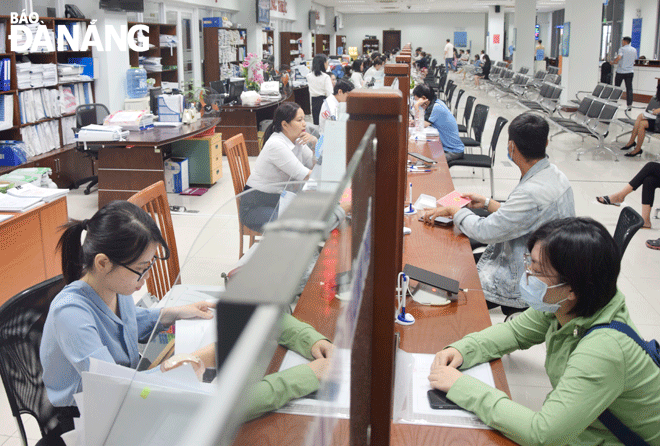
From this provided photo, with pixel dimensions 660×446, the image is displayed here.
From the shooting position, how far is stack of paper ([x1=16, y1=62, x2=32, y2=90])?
5.62 m

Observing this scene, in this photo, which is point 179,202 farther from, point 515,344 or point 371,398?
point 371,398

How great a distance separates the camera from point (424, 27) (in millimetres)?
33281

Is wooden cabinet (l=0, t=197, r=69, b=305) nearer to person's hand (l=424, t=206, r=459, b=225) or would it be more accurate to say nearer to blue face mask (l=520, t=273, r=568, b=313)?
person's hand (l=424, t=206, r=459, b=225)

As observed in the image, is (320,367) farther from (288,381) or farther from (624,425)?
(624,425)

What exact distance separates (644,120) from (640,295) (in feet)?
16.3

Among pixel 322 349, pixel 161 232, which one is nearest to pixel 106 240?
pixel 161 232

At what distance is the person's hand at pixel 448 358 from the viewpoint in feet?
5.52

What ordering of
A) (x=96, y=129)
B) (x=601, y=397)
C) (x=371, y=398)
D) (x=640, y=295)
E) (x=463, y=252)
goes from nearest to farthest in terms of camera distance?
(x=371, y=398)
(x=601, y=397)
(x=463, y=252)
(x=640, y=295)
(x=96, y=129)

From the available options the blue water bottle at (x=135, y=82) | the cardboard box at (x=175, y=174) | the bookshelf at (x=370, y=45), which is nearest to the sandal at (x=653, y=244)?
the cardboard box at (x=175, y=174)

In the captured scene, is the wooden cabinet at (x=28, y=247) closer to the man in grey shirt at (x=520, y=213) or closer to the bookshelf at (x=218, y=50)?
the man in grey shirt at (x=520, y=213)

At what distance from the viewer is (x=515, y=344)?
183 cm

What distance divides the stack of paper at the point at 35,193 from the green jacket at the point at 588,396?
2.96 m

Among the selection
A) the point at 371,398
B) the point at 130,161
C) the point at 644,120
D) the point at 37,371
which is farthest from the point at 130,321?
the point at 644,120

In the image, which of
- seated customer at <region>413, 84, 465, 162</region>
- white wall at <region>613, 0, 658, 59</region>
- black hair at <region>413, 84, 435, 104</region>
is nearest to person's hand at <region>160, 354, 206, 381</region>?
seated customer at <region>413, 84, 465, 162</region>
